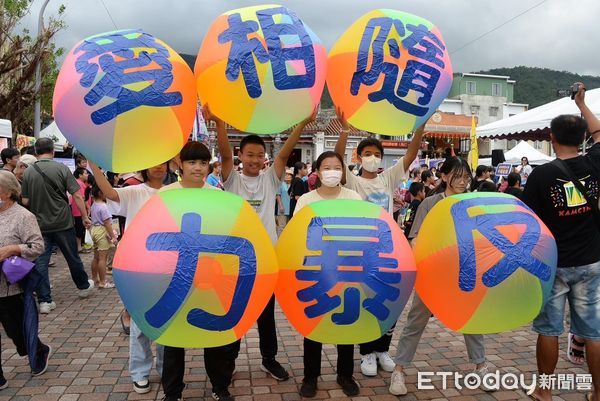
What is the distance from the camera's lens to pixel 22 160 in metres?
6.19

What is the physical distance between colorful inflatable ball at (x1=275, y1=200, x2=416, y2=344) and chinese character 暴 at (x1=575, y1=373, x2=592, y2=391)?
71.8 inches

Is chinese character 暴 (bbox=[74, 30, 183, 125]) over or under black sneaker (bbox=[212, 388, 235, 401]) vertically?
over

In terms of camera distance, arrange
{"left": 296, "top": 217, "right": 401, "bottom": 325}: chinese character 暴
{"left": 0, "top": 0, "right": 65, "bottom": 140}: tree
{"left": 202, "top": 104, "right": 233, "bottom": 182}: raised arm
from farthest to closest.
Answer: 1. {"left": 0, "top": 0, "right": 65, "bottom": 140}: tree
2. {"left": 202, "top": 104, "right": 233, "bottom": 182}: raised arm
3. {"left": 296, "top": 217, "right": 401, "bottom": 325}: chinese character 暴

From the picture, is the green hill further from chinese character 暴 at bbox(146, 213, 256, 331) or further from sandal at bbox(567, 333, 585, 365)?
chinese character 暴 at bbox(146, 213, 256, 331)

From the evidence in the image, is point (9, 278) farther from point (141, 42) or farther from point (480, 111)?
point (480, 111)

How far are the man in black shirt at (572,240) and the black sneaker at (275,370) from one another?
180 centimetres

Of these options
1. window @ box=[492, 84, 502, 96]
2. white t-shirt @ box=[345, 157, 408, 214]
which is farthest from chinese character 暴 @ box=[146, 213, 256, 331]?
window @ box=[492, 84, 502, 96]

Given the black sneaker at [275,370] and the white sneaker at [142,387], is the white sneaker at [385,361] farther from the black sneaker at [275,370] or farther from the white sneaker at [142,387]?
the white sneaker at [142,387]

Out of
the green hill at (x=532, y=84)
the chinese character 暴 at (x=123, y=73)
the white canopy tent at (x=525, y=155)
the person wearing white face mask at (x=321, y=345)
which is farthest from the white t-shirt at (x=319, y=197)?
the green hill at (x=532, y=84)

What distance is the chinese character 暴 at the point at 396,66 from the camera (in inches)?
104

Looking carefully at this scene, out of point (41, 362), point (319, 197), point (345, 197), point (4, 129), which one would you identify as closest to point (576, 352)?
point (345, 197)

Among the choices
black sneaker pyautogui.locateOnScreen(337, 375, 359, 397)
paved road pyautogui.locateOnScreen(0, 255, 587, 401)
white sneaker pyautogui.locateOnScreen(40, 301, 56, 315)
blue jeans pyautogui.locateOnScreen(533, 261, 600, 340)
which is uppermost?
blue jeans pyautogui.locateOnScreen(533, 261, 600, 340)

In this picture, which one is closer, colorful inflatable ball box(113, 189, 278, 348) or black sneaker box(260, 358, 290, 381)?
colorful inflatable ball box(113, 189, 278, 348)

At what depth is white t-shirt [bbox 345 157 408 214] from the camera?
11.0 ft
